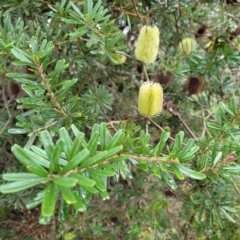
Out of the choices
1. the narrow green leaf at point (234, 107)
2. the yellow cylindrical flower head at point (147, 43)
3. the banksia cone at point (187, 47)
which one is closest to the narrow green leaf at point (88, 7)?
the yellow cylindrical flower head at point (147, 43)

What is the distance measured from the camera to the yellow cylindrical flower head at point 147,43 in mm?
680

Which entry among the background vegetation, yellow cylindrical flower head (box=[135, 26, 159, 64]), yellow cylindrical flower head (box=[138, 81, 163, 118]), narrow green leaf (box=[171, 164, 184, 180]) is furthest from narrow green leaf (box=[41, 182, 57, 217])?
yellow cylindrical flower head (box=[135, 26, 159, 64])

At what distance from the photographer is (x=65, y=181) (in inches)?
11.4

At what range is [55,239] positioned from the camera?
1251 millimetres

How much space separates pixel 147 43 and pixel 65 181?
476 mm

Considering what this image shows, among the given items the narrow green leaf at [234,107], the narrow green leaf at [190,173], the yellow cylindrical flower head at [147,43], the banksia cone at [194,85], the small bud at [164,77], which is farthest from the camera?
the banksia cone at [194,85]

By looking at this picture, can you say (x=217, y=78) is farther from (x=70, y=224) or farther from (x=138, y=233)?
(x=70, y=224)

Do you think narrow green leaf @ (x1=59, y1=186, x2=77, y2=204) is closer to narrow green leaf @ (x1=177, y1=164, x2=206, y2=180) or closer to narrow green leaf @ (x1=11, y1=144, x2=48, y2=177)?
narrow green leaf @ (x1=11, y1=144, x2=48, y2=177)

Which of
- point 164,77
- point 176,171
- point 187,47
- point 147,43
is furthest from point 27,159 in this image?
point 187,47

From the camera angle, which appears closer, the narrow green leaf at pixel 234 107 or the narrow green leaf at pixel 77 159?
the narrow green leaf at pixel 77 159

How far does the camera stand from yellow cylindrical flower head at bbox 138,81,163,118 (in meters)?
0.60

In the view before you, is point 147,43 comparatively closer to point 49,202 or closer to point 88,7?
point 88,7

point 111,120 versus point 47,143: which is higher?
point 47,143

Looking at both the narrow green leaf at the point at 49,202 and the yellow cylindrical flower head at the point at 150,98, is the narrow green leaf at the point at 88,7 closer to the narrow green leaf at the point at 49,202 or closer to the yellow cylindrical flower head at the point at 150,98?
the yellow cylindrical flower head at the point at 150,98
